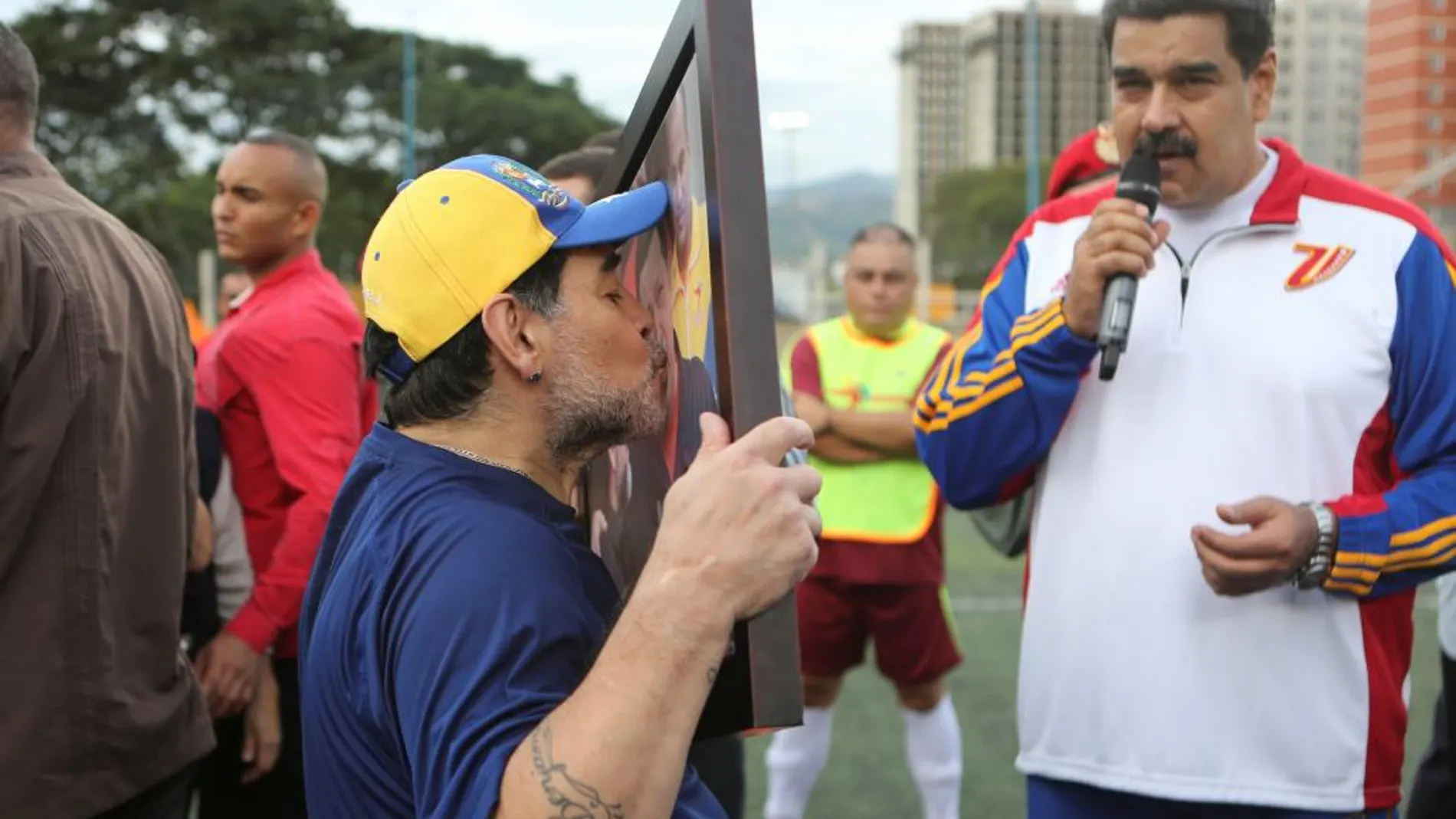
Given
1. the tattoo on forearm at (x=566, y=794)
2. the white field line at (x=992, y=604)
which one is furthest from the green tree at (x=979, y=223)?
the tattoo on forearm at (x=566, y=794)

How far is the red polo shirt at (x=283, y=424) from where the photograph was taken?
3209 millimetres

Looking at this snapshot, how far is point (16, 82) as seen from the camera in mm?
2635

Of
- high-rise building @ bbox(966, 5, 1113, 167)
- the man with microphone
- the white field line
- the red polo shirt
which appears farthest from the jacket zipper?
high-rise building @ bbox(966, 5, 1113, 167)

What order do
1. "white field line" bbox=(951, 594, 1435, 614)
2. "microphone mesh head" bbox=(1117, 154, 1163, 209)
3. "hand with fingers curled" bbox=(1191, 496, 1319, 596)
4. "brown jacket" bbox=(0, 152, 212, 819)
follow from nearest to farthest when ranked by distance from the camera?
"hand with fingers curled" bbox=(1191, 496, 1319, 596), "microphone mesh head" bbox=(1117, 154, 1163, 209), "brown jacket" bbox=(0, 152, 212, 819), "white field line" bbox=(951, 594, 1435, 614)

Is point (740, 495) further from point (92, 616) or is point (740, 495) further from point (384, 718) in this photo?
point (92, 616)

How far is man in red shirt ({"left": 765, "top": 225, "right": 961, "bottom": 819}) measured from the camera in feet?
15.2

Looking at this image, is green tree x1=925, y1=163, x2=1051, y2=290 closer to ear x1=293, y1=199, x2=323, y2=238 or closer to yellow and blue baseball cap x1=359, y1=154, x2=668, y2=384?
ear x1=293, y1=199, x2=323, y2=238

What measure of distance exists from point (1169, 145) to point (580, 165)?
143 cm

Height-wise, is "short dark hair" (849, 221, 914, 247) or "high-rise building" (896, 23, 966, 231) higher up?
"short dark hair" (849, 221, 914, 247)

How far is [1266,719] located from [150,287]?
6.92ft

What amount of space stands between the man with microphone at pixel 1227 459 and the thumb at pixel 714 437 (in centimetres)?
101

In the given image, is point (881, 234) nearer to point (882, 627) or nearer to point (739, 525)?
point (882, 627)

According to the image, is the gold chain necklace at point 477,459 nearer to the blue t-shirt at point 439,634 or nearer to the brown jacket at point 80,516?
the blue t-shirt at point 439,634

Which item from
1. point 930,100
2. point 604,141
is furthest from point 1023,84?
point 604,141
